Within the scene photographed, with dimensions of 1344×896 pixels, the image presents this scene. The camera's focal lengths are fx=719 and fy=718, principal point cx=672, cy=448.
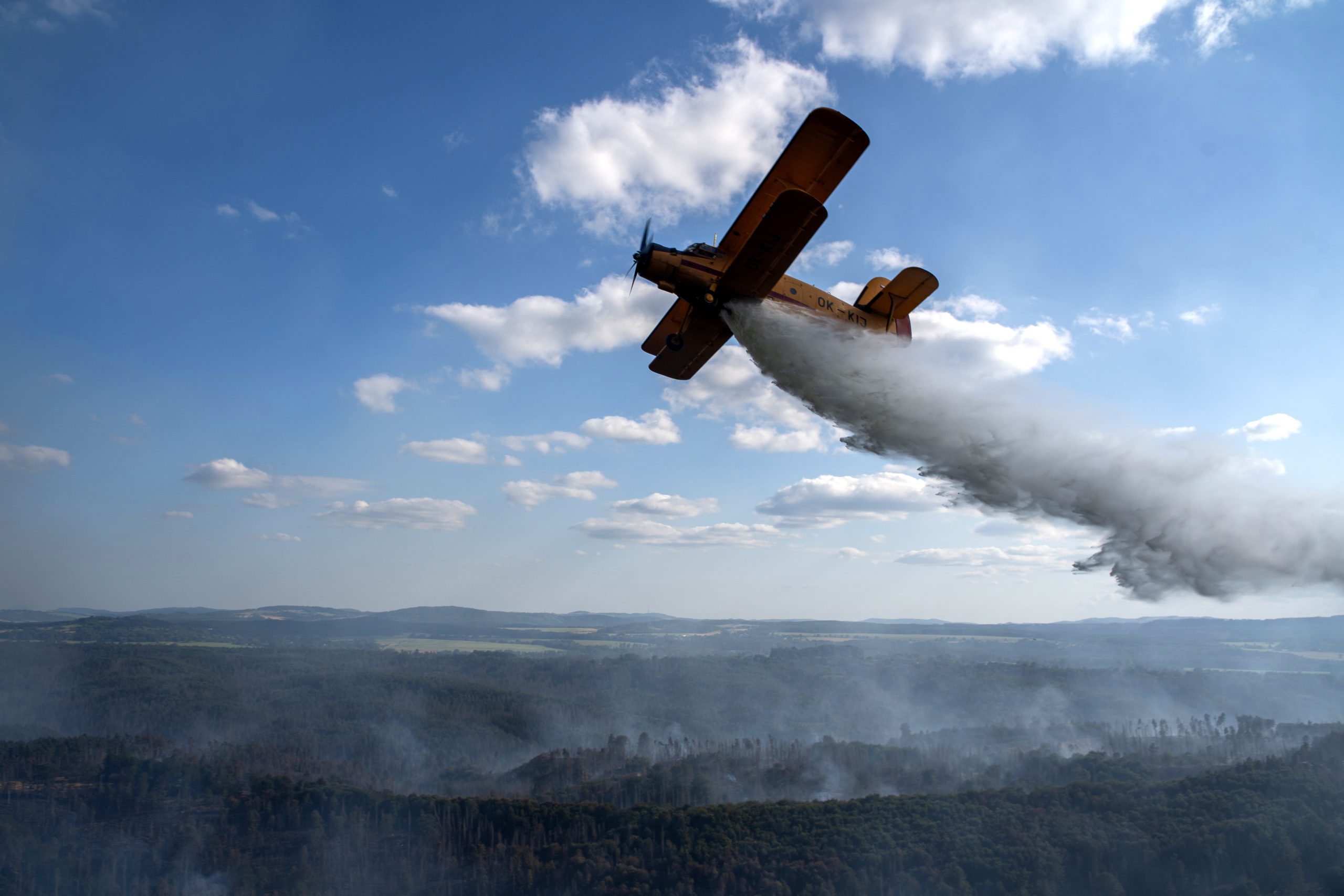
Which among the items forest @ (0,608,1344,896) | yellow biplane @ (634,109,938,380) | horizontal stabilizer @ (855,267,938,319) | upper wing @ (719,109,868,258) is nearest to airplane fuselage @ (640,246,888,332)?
yellow biplane @ (634,109,938,380)

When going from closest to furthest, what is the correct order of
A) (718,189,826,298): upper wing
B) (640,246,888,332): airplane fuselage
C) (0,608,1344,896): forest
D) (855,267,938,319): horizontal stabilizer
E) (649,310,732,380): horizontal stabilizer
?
1. (718,189,826,298): upper wing
2. (640,246,888,332): airplane fuselage
3. (649,310,732,380): horizontal stabilizer
4. (855,267,938,319): horizontal stabilizer
5. (0,608,1344,896): forest

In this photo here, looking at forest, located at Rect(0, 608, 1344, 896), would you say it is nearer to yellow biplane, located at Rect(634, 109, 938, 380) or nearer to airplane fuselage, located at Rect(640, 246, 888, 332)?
yellow biplane, located at Rect(634, 109, 938, 380)

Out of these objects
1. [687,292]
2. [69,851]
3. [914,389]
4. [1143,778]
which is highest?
[687,292]

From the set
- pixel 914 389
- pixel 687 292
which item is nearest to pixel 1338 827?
pixel 914 389

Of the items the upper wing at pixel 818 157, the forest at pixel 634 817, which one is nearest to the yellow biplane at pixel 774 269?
the upper wing at pixel 818 157

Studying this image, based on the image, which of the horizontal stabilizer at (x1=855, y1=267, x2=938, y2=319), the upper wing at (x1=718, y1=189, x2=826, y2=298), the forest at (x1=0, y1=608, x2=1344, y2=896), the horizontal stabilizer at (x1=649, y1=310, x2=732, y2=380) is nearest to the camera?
the upper wing at (x1=718, y1=189, x2=826, y2=298)

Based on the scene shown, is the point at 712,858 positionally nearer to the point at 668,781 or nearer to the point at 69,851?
the point at 668,781

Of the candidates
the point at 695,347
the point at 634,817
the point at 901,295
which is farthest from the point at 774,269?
the point at 634,817

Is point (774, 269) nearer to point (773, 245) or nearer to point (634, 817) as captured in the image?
point (773, 245)
